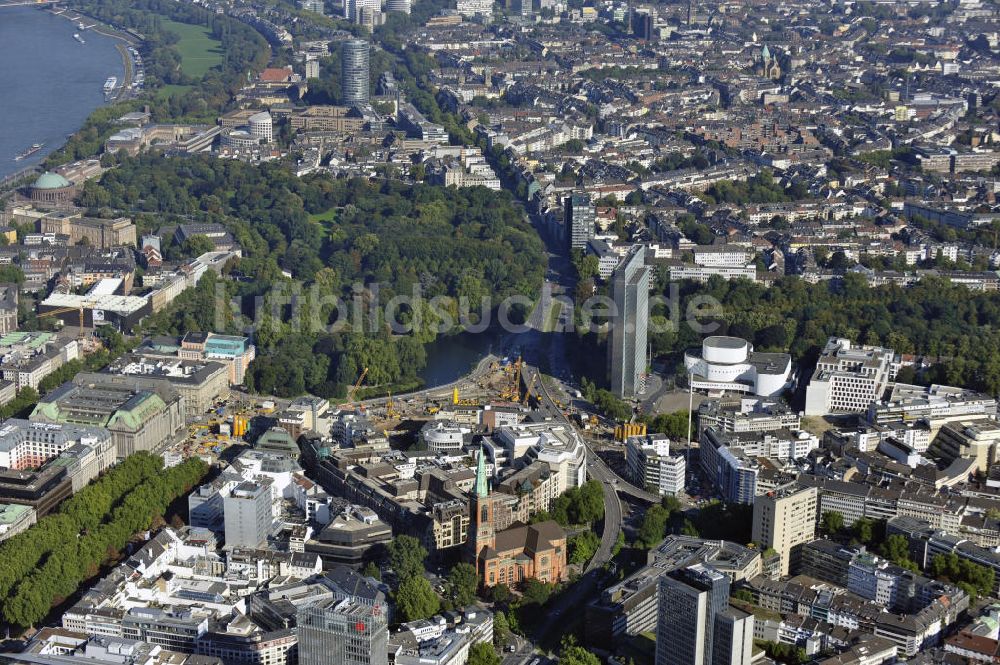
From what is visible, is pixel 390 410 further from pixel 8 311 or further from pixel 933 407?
pixel 933 407

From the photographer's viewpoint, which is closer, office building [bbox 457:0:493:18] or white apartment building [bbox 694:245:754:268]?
white apartment building [bbox 694:245:754:268]

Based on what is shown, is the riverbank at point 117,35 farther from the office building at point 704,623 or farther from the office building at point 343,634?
the office building at point 704,623

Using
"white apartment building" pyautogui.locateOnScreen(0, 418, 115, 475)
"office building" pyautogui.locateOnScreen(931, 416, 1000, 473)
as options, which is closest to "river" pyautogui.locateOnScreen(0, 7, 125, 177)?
"white apartment building" pyautogui.locateOnScreen(0, 418, 115, 475)

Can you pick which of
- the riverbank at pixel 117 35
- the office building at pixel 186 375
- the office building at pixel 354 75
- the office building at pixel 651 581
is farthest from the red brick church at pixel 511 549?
the riverbank at pixel 117 35

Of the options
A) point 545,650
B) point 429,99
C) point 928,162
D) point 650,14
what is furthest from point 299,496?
point 650,14

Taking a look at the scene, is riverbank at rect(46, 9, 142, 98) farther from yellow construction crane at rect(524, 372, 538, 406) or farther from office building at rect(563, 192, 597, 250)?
yellow construction crane at rect(524, 372, 538, 406)

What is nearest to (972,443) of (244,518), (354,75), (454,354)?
(454,354)
